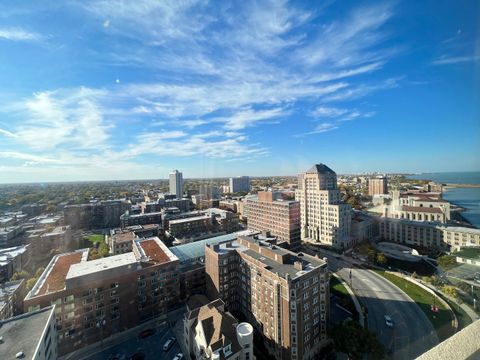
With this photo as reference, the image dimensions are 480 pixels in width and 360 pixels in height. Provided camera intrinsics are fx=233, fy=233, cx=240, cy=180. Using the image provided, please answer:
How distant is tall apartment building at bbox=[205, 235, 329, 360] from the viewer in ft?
16.2

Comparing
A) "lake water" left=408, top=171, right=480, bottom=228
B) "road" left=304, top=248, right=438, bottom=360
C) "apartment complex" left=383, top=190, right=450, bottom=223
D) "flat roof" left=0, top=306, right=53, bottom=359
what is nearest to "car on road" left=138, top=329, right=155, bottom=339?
"flat roof" left=0, top=306, right=53, bottom=359

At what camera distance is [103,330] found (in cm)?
588

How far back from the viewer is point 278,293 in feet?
16.7

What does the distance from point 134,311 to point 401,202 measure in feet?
54.4

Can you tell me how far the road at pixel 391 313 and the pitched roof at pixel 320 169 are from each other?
544 cm

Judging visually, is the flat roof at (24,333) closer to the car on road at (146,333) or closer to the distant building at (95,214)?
the car on road at (146,333)

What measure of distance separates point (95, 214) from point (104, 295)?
13217 millimetres

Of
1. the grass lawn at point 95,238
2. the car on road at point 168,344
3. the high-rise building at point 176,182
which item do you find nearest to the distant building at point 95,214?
the grass lawn at point 95,238

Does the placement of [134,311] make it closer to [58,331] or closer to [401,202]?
[58,331]

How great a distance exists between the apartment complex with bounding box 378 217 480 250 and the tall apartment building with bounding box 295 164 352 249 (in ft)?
7.57

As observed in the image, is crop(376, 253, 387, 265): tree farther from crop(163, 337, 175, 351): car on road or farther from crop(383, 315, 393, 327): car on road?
crop(163, 337, 175, 351): car on road

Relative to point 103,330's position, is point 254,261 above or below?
above

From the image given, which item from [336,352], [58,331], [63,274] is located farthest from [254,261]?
[63,274]

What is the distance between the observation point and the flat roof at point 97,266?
230 inches
